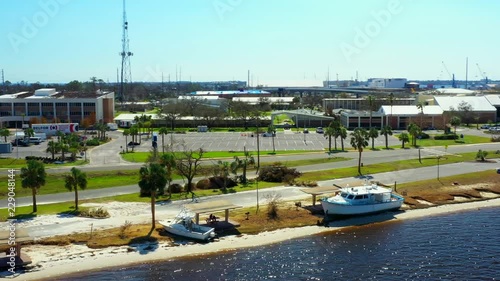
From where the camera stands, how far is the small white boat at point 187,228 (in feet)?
151

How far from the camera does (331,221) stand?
175 feet

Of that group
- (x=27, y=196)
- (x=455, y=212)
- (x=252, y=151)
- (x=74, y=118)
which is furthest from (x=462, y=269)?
(x=74, y=118)

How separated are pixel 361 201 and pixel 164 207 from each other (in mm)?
20180

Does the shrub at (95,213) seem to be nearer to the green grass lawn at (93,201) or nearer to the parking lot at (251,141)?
the green grass lawn at (93,201)

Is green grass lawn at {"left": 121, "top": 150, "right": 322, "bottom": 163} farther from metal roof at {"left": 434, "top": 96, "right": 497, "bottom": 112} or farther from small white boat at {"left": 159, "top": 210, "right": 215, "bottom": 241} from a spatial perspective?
metal roof at {"left": 434, "top": 96, "right": 497, "bottom": 112}

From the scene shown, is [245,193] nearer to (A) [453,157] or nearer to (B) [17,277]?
(B) [17,277]

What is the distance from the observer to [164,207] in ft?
180

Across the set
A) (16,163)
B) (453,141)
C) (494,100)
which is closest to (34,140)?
(16,163)

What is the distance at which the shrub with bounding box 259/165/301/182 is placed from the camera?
224ft

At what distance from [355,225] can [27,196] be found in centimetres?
3529

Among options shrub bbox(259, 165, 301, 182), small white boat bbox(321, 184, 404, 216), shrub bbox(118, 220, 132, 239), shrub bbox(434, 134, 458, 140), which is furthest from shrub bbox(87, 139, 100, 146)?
shrub bbox(434, 134, 458, 140)

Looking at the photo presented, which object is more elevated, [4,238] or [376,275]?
[4,238]

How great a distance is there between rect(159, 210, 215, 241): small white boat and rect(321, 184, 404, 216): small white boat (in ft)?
44.8

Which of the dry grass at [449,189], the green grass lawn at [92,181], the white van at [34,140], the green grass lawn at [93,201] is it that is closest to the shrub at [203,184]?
the green grass lawn at [93,201]
